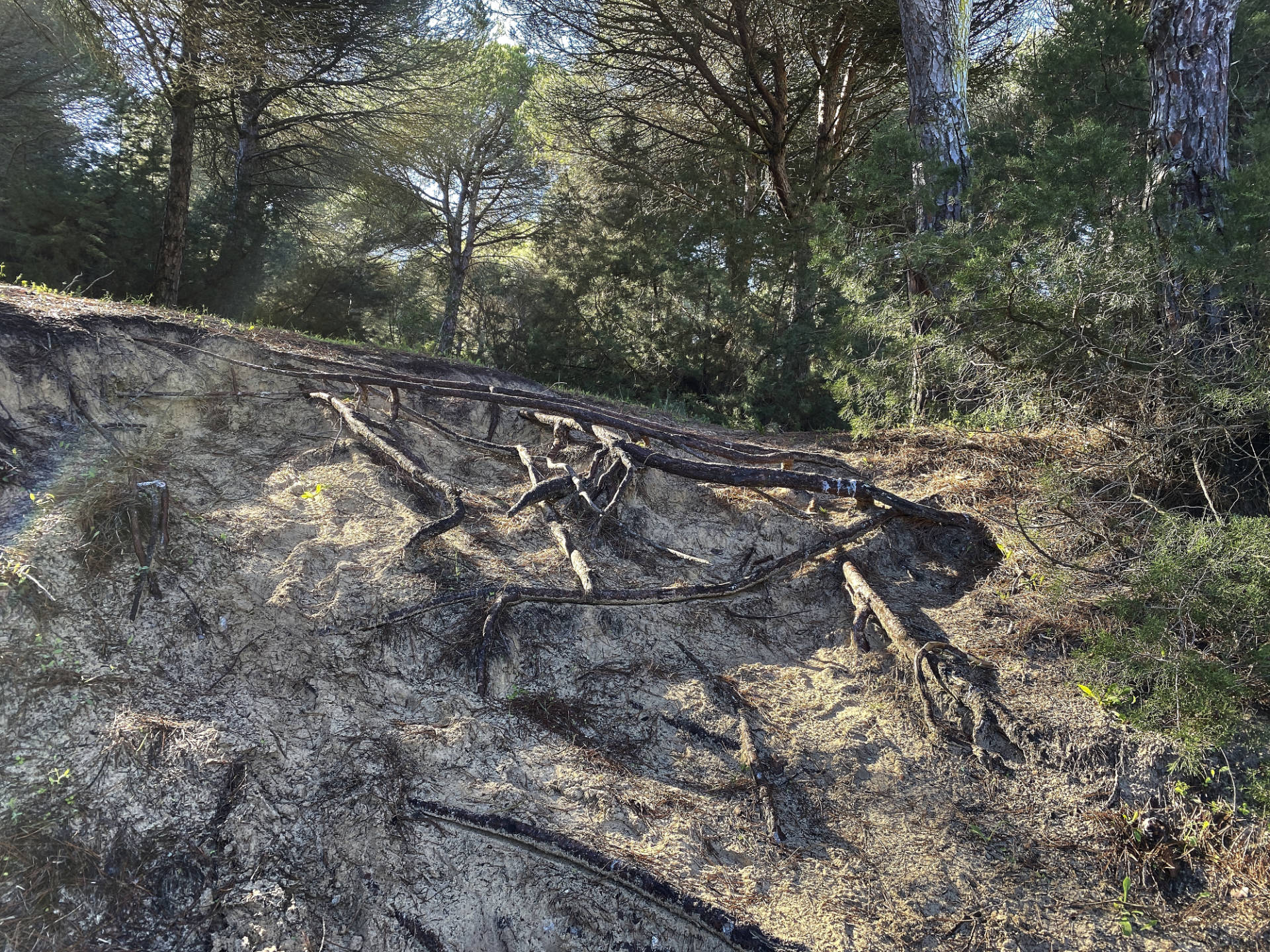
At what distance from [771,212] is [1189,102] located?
8642mm

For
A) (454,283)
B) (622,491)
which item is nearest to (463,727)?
(622,491)

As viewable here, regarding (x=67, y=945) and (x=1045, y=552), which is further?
(x=1045, y=552)

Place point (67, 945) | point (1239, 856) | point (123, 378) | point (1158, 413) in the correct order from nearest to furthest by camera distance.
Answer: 1. point (67, 945)
2. point (1239, 856)
3. point (1158, 413)
4. point (123, 378)

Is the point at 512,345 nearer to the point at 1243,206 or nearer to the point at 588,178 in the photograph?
the point at 588,178

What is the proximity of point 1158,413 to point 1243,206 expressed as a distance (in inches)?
57.6

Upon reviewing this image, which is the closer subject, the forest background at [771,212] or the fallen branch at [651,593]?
the fallen branch at [651,593]

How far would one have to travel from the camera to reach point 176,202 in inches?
362

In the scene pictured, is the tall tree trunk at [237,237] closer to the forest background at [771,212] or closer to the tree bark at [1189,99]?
the forest background at [771,212]

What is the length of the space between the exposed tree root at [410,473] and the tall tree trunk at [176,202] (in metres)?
5.56

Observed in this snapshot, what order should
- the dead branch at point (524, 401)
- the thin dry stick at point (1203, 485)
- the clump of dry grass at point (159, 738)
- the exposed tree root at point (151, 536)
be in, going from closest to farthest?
the clump of dry grass at point (159, 738) < the exposed tree root at point (151, 536) < the thin dry stick at point (1203, 485) < the dead branch at point (524, 401)

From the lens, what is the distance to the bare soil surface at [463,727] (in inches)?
103

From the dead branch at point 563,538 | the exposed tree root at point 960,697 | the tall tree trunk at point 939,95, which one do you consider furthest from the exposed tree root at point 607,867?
the tall tree trunk at point 939,95

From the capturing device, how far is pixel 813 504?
216 inches

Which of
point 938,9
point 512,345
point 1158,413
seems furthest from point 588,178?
point 1158,413
